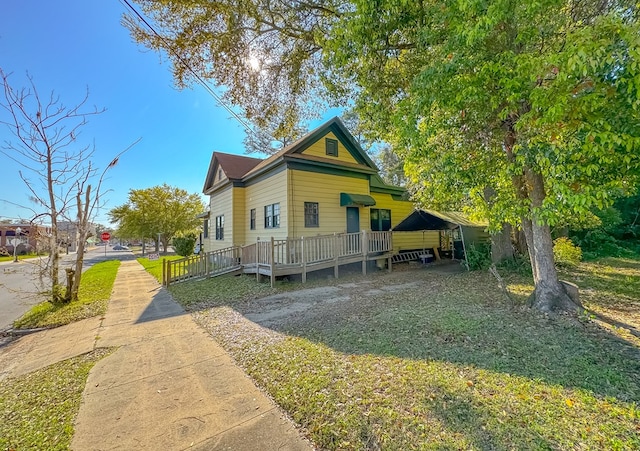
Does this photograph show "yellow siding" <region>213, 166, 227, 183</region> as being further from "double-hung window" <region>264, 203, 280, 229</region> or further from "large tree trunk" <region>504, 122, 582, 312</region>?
"large tree trunk" <region>504, 122, 582, 312</region>

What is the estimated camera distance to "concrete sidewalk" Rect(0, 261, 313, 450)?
2529mm

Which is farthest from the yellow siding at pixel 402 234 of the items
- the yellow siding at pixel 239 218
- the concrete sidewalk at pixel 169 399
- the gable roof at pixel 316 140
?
the concrete sidewalk at pixel 169 399

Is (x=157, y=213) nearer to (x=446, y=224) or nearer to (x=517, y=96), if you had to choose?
(x=446, y=224)

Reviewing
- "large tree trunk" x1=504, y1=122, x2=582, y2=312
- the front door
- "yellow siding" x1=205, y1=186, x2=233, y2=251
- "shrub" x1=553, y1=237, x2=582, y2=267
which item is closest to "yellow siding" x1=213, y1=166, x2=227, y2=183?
"yellow siding" x1=205, y1=186, x2=233, y2=251

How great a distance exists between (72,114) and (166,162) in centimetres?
1464

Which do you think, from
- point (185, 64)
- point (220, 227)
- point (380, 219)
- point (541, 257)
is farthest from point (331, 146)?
point (541, 257)

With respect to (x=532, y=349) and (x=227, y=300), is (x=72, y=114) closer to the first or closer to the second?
(x=227, y=300)

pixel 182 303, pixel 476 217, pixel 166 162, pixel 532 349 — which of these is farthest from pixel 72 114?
pixel 166 162

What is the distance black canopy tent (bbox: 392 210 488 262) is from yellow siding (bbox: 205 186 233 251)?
8.26 m

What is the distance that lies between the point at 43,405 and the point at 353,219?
11.0 m

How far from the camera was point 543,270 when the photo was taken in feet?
18.6

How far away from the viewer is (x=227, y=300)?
7.68 meters

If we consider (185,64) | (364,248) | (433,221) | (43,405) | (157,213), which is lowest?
(43,405)

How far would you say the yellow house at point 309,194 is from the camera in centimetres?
1117
